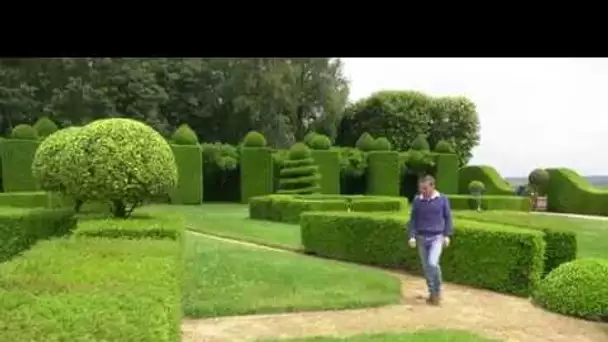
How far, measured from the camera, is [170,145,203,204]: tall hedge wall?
29234 millimetres

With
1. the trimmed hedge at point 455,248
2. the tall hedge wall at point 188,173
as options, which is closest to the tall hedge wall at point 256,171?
the tall hedge wall at point 188,173

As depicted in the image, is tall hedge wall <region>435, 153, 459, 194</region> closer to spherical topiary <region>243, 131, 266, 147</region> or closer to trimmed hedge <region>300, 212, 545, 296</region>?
spherical topiary <region>243, 131, 266, 147</region>

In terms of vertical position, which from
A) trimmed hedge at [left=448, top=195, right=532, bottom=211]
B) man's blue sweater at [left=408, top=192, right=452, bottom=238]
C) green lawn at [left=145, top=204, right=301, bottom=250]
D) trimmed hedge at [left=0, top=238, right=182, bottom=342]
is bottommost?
green lawn at [left=145, top=204, right=301, bottom=250]

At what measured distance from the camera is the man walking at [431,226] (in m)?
9.69

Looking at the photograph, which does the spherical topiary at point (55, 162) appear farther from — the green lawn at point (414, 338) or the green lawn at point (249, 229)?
the green lawn at point (414, 338)

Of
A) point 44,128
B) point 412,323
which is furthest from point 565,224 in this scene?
point 44,128

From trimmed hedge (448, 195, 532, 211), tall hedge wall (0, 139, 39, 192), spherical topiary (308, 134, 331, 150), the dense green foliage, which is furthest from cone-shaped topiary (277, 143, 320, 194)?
the dense green foliage

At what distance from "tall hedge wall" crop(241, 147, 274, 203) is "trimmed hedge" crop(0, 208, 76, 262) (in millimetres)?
18039

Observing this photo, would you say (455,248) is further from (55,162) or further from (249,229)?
(249,229)

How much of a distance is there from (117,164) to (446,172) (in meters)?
25.5

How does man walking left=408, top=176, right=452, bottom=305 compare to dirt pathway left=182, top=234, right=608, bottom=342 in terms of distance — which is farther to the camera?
man walking left=408, top=176, right=452, bottom=305
